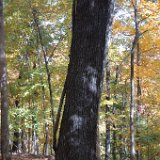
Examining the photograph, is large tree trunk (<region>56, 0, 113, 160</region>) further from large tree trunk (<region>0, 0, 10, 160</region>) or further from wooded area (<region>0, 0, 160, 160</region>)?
large tree trunk (<region>0, 0, 10, 160</region>)

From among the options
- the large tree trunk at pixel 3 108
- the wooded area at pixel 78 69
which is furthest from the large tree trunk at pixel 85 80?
the large tree trunk at pixel 3 108

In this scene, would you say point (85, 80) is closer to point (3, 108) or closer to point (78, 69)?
point (78, 69)

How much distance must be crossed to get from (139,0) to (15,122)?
8.28 metres

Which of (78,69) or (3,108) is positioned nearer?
(78,69)

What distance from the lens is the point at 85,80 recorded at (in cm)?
293

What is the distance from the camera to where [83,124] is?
290 centimetres

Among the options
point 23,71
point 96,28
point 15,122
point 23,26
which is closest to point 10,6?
point 23,26

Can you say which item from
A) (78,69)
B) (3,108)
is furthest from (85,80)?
(3,108)

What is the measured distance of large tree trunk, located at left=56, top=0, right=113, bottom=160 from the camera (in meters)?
2.89

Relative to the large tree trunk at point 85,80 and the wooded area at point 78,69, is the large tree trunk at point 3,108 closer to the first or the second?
the wooded area at point 78,69

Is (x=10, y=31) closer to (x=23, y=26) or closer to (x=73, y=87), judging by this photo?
(x=23, y=26)

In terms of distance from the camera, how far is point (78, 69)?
9.62ft

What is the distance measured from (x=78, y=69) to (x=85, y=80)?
12cm

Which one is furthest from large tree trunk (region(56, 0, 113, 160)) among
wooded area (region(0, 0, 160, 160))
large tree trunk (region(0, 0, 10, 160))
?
large tree trunk (region(0, 0, 10, 160))
